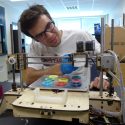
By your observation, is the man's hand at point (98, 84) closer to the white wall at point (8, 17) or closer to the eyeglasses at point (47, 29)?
the eyeglasses at point (47, 29)

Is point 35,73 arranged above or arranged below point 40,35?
below

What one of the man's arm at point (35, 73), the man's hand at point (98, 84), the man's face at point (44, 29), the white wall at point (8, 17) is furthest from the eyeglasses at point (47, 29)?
the white wall at point (8, 17)

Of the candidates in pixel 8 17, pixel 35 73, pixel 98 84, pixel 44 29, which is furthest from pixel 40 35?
pixel 8 17

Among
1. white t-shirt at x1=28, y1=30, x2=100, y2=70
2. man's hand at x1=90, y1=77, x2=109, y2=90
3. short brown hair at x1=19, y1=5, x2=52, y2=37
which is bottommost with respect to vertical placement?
man's hand at x1=90, y1=77, x2=109, y2=90

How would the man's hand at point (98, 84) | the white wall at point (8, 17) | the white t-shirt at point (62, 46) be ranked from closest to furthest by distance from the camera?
the man's hand at point (98, 84)
the white t-shirt at point (62, 46)
the white wall at point (8, 17)

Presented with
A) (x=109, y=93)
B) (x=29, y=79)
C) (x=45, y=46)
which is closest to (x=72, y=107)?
(x=109, y=93)

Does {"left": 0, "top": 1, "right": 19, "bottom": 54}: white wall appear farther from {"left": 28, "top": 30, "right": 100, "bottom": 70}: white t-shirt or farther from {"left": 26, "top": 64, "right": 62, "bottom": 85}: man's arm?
{"left": 26, "top": 64, "right": 62, "bottom": 85}: man's arm

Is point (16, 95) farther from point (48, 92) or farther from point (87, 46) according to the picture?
point (87, 46)

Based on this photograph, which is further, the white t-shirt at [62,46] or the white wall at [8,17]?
the white wall at [8,17]

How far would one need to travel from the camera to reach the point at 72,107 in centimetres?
60

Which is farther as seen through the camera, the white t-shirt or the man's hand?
the white t-shirt

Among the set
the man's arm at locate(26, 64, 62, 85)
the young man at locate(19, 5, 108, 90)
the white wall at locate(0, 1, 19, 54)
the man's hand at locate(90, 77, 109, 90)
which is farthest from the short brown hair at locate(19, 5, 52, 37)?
the white wall at locate(0, 1, 19, 54)

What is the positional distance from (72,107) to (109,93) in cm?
27

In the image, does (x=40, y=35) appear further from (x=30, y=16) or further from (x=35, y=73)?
(x=35, y=73)
